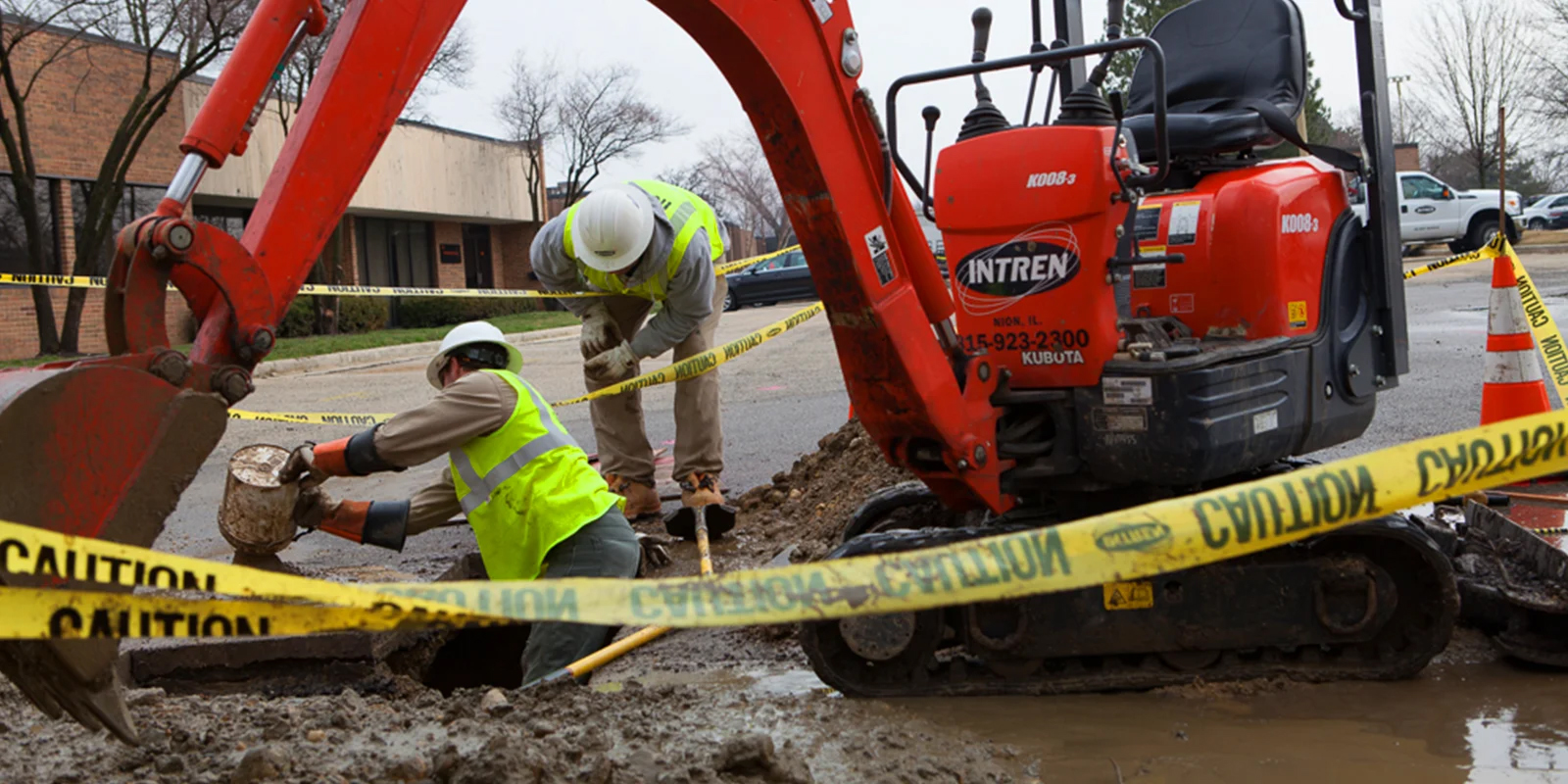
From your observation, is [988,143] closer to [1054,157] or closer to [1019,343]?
[1054,157]

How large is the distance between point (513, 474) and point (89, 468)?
217cm

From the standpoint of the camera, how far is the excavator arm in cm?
252

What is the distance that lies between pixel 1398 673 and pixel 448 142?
3403 cm

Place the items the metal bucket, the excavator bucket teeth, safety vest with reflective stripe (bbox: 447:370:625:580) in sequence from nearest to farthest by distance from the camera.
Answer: the excavator bucket teeth
safety vest with reflective stripe (bbox: 447:370:625:580)
the metal bucket

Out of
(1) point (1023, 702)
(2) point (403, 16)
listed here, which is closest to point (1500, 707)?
(1) point (1023, 702)

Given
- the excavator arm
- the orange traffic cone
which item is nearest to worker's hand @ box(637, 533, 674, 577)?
the excavator arm

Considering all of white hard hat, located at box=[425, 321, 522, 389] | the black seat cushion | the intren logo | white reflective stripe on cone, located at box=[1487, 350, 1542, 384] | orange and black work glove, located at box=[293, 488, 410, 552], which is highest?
the black seat cushion

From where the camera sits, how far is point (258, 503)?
521 centimetres

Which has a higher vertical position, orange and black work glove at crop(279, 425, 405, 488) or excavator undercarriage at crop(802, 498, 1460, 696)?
orange and black work glove at crop(279, 425, 405, 488)

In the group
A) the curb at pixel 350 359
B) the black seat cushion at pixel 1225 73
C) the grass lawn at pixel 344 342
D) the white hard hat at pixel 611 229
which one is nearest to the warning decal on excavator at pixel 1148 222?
the black seat cushion at pixel 1225 73

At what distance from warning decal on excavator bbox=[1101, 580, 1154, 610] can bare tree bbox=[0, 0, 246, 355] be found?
2065cm

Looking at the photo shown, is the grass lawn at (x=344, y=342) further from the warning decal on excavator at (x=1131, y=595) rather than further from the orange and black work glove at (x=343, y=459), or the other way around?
the warning decal on excavator at (x=1131, y=595)

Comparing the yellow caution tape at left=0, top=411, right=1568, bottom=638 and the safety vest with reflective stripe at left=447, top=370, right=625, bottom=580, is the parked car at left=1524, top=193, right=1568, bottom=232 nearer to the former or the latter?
the safety vest with reflective stripe at left=447, top=370, right=625, bottom=580

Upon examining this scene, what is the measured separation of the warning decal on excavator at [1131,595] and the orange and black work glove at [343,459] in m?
2.55
